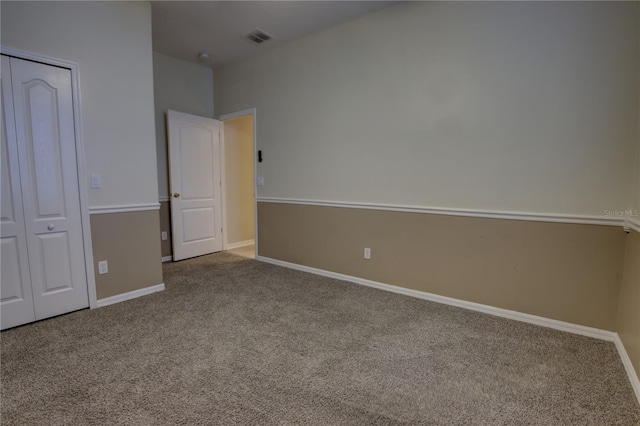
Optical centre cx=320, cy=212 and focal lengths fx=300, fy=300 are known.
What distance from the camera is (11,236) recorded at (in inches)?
88.1

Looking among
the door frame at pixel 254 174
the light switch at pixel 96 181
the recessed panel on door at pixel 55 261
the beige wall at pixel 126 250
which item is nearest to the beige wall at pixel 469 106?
the door frame at pixel 254 174

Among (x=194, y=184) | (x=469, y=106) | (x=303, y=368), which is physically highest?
(x=469, y=106)

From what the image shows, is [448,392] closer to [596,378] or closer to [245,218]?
[596,378]

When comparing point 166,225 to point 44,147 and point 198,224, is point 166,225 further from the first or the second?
point 44,147

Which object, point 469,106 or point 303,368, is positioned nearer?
point 303,368

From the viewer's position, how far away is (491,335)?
2.23 m

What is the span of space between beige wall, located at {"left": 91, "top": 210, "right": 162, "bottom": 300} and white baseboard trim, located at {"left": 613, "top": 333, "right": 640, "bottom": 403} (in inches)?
146

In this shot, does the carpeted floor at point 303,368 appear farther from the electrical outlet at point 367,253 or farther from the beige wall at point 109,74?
the beige wall at point 109,74

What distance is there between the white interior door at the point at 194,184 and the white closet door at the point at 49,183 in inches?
60.8

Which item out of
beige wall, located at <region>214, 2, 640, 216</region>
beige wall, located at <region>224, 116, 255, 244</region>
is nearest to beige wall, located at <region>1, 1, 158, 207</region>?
beige wall, located at <region>214, 2, 640, 216</region>

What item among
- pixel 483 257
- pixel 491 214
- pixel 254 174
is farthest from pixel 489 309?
pixel 254 174

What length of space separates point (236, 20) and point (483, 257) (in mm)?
3360

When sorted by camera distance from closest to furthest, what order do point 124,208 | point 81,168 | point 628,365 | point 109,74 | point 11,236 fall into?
point 628,365 < point 11,236 < point 81,168 < point 109,74 < point 124,208

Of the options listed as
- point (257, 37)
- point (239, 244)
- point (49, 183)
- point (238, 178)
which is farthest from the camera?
point (239, 244)
